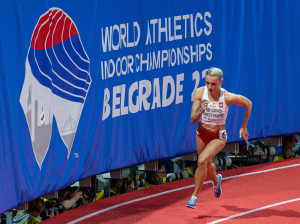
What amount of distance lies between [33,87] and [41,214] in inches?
70.0

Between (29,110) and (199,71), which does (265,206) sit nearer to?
(199,71)

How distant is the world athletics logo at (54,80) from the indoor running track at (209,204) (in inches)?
46.3

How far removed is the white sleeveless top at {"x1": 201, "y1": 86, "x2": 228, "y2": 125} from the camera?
9586 millimetres

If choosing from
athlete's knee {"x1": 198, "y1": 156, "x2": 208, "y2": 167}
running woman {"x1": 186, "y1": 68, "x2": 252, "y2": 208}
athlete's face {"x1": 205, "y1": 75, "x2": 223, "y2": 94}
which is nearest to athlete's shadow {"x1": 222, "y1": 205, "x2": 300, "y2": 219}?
running woman {"x1": 186, "y1": 68, "x2": 252, "y2": 208}

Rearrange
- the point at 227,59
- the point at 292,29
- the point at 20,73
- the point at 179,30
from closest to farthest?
the point at 20,73, the point at 179,30, the point at 227,59, the point at 292,29

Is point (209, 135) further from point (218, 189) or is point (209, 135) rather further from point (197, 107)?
point (218, 189)

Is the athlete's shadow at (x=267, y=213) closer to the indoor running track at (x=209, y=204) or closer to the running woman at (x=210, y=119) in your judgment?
the indoor running track at (x=209, y=204)

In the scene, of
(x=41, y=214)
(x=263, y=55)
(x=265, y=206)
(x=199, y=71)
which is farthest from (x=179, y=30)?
(x=41, y=214)

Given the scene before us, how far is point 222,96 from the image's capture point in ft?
31.6

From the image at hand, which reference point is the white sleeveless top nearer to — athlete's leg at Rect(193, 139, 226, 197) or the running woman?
the running woman

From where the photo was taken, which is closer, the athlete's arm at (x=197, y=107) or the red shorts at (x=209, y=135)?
the athlete's arm at (x=197, y=107)

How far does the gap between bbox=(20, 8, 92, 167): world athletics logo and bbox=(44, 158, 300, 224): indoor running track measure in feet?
3.86

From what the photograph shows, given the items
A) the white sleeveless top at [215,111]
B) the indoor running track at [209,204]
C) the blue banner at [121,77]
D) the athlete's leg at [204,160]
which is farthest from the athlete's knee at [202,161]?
the blue banner at [121,77]

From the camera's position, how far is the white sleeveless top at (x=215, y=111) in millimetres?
9586
